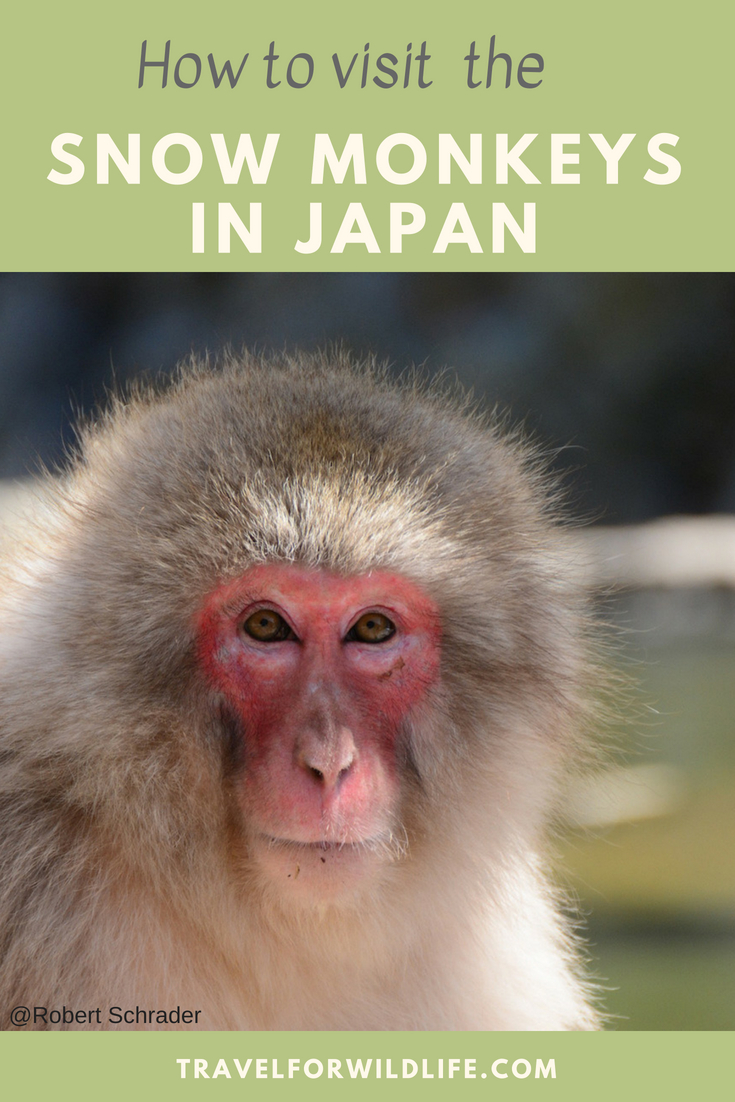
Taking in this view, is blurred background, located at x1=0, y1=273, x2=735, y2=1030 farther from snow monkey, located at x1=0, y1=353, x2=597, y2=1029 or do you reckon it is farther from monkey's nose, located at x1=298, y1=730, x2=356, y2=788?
monkey's nose, located at x1=298, y1=730, x2=356, y2=788

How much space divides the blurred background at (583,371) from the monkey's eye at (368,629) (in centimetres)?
634

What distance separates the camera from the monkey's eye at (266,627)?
2.71m

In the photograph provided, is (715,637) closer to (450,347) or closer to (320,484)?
(450,347)

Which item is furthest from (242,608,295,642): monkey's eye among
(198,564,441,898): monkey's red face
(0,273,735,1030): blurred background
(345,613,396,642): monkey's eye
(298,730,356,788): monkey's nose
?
(0,273,735,1030): blurred background

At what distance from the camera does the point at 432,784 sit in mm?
2828

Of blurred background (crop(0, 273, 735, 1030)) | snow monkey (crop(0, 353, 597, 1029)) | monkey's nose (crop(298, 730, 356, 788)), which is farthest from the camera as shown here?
blurred background (crop(0, 273, 735, 1030))

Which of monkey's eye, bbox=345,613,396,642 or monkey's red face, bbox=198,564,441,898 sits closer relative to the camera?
monkey's red face, bbox=198,564,441,898

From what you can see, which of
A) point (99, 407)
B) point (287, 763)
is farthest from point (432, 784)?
point (99, 407)

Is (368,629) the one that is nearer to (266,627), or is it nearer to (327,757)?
(266,627)

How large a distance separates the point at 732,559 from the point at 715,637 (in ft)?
2.68

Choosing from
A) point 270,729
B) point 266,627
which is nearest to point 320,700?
point 270,729

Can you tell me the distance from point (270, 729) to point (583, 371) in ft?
37.5

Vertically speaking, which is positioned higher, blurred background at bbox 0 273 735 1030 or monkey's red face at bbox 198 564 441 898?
blurred background at bbox 0 273 735 1030

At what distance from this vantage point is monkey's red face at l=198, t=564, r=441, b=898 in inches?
98.9
